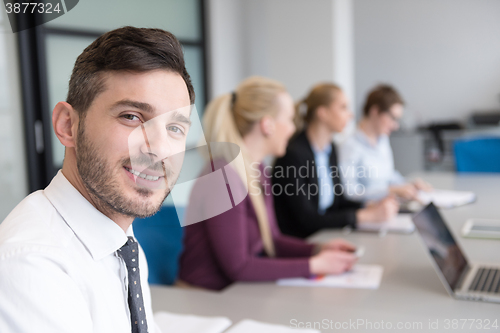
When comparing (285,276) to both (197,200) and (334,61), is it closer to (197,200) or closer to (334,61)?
(197,200)

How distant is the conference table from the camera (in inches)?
42.1

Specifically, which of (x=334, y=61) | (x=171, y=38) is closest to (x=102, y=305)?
(x=171, y=38)

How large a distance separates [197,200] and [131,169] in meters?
0.30

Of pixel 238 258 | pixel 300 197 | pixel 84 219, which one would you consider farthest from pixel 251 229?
pixel 84 219

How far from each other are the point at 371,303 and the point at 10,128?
2305 mm

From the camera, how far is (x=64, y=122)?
0.69 meters

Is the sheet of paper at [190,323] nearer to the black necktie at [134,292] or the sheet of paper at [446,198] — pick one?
the black necktie at [134,292]

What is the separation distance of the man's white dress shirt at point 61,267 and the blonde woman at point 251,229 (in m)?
0.61

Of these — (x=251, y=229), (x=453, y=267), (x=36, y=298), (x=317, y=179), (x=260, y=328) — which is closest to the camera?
(x=36, y=298)

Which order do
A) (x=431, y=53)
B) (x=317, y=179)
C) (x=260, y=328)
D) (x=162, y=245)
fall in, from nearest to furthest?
1. (x=260, y=328)
2. (x=162, y=245)
3. (x=317, y=179)
4. (x=431, y=53)

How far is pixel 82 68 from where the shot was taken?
67 centimetres

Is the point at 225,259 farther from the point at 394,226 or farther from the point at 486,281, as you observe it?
the point at 394,226

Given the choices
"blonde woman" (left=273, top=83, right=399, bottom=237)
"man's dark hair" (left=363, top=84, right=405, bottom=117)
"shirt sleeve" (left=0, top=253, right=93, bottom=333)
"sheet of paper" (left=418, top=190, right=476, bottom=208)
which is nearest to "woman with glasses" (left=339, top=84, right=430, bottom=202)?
"man's dark hair" (left=363, top=84, right=405, bottom=117)

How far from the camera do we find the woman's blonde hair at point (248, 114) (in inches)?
63.2
